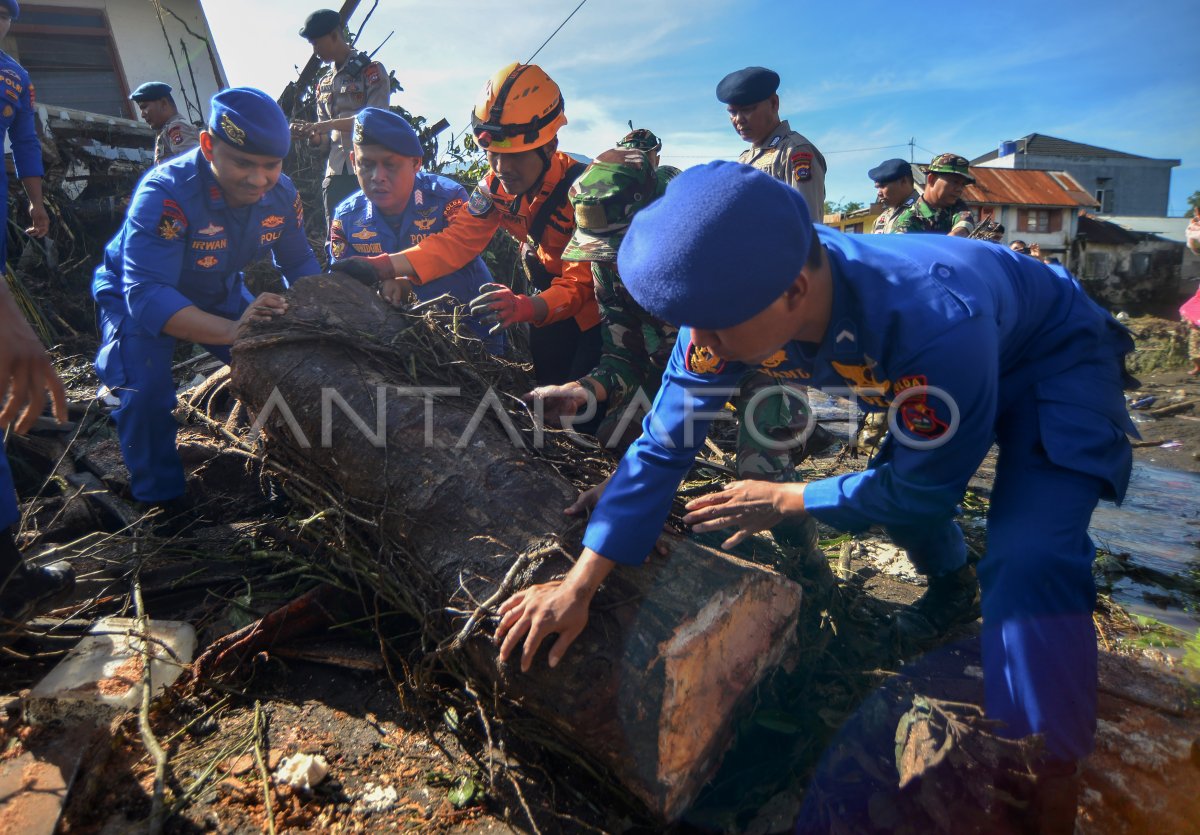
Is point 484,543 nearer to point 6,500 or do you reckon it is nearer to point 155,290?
point 6,500

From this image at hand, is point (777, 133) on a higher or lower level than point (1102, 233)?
higher

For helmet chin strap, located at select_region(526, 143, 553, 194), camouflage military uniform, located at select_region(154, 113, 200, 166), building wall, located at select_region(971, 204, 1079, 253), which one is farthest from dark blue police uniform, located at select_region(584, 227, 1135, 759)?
building wall, located at select_region(971, 204, 1079, 253)

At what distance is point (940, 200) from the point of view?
230 inches

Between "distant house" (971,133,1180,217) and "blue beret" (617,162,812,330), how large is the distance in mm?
43757

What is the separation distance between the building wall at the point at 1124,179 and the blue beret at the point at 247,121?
43506 millimetres

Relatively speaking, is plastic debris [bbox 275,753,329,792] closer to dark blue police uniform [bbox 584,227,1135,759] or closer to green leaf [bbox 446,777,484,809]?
green leaf [bbox 446,777,484,809]

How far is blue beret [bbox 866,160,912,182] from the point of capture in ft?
19.9

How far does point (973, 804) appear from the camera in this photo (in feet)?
5.29

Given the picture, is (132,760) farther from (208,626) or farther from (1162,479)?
(1162,479)

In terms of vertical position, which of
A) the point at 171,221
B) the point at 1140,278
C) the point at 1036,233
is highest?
the point at 171,221

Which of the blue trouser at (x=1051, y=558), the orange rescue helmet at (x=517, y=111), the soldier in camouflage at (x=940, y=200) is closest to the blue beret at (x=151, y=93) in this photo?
the orange rescue helmet at (x=517, y=111)

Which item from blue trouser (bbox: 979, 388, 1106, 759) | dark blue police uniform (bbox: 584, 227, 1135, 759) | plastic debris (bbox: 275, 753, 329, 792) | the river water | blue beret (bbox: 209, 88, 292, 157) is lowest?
the river water

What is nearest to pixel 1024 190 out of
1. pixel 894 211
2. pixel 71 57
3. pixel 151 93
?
pixel 894 211

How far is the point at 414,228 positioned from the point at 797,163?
2.39m
